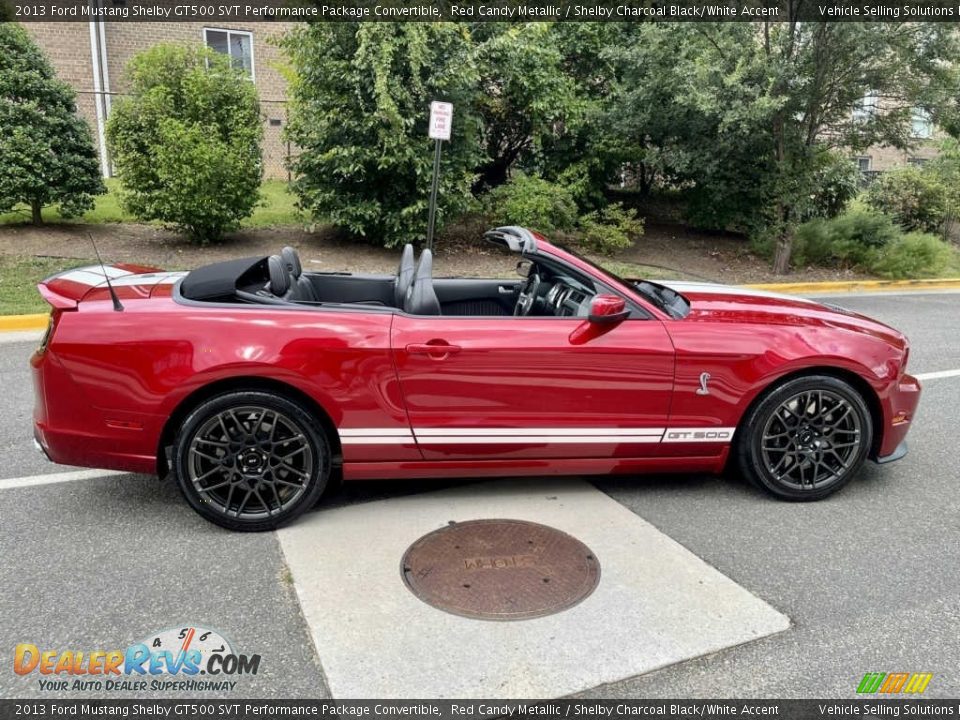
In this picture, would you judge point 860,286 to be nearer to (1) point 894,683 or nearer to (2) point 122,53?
(1) point 894,683

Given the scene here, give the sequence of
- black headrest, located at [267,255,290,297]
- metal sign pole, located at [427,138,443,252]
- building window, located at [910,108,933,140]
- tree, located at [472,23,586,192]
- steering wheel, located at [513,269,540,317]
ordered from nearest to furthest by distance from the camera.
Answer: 1. black headrest, located at [267,255,290,297]
2. steering wheel, located at [513,269,540,317]
3. metal sign pole, located at [427,138,443,252]
4. building window, located at [910,108,933,140]
5. tree, located at [472,23,586,192]

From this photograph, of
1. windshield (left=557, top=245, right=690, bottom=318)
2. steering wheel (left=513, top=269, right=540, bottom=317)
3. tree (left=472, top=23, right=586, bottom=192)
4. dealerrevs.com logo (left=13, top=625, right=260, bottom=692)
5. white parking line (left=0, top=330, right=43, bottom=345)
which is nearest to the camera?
dealerrevs.com logo (left=13, top=625, right=260, bottom=692)

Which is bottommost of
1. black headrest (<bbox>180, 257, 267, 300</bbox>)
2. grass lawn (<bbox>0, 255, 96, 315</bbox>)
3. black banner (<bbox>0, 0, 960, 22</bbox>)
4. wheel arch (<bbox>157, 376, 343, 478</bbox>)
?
grass lawn (<bbox>0, 255, 96, 315</bbox>)

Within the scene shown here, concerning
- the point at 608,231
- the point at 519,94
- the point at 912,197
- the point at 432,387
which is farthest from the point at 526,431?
the point at 912,197

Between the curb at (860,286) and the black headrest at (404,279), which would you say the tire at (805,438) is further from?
the curb at (860,286)

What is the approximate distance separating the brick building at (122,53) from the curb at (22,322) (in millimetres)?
10845

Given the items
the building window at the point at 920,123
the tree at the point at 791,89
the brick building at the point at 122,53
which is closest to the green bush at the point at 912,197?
the building window at the point at 920,123

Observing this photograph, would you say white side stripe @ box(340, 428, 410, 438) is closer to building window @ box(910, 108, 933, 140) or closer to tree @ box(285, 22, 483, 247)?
tree @ box(285, 22, 483, 247)

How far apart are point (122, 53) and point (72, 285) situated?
734 inches

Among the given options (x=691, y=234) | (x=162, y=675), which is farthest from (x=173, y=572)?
(x=691, y=234)

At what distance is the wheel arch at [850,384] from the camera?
3.82 meters

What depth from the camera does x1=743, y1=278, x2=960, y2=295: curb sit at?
1216 cm

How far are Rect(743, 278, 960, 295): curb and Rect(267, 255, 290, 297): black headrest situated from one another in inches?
373

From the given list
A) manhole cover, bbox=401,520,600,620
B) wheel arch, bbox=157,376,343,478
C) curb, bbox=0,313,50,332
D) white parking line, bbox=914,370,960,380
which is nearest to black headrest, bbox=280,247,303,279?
wheel arch, bbox=157,376,343,478
